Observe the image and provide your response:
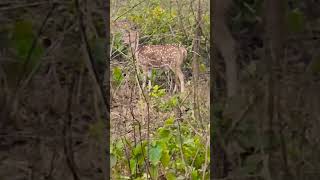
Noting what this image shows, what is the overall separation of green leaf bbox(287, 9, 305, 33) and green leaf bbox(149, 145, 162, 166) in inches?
37.8

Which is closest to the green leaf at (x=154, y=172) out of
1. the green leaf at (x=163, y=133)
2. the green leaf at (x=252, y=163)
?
the green leaf at (x=163, y=133)

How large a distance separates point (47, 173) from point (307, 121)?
1.32 ft

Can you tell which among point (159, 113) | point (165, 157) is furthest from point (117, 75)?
point (159, 113)

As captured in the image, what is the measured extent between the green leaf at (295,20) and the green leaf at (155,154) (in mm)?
959

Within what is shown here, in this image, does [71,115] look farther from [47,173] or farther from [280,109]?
[280,109]

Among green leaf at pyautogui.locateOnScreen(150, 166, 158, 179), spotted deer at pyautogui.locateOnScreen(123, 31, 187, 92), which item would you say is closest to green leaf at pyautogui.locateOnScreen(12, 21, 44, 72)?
green leaf at pyautogui.locateOnScreen(150, 166, 158, 179)

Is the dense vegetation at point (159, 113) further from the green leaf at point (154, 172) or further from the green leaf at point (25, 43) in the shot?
the green leaf at point (25, 43)

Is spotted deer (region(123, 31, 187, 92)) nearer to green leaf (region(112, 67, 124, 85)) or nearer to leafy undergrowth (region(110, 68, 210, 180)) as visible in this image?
leafy undergrowth (region(110, 68, 210, 180))

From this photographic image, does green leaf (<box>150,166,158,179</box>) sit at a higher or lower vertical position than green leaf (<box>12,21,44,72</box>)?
lower

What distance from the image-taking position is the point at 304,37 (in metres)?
0.88

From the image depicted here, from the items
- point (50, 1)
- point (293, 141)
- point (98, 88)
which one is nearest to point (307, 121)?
point (293, 141)

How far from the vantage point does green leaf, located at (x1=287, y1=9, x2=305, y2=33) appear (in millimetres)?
877

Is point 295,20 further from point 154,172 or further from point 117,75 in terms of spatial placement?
point 117,75

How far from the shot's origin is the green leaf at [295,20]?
0.88 metres
